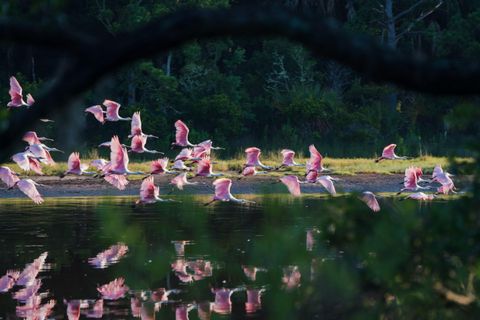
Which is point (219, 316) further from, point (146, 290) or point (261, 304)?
point (146, 290)

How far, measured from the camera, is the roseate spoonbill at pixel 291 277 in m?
3.46

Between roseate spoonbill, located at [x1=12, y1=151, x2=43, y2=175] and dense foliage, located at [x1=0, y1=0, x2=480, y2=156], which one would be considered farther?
dense foliage, located at [x1=0, y1=0, x2=480, y2=156]

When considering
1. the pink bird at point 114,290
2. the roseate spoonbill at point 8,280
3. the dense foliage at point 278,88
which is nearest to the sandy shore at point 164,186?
the dense foliage at point 278,88

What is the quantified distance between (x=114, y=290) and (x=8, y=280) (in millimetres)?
1291

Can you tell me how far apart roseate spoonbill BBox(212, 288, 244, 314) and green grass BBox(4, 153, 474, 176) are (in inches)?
404

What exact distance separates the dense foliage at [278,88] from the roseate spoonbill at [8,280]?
13.0m

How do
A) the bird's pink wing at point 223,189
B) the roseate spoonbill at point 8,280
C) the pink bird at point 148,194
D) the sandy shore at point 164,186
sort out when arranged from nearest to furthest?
1. the roseate spoonbill at point 8,280
2. the bird's pink wing at point 223,189
3. the pink bird at point 148,194
4. the sandy shore at point 164,186

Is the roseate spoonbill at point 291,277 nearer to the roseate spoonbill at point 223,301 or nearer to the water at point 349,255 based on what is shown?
the water at point 349,255

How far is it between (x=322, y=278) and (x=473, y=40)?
74.3ft

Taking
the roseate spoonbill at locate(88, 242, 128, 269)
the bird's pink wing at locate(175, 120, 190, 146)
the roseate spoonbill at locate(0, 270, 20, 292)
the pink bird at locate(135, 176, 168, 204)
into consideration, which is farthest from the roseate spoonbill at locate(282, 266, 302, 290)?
the bird's pink wing at locate(175, 120, 190, 146)

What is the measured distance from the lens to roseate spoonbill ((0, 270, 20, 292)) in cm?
990

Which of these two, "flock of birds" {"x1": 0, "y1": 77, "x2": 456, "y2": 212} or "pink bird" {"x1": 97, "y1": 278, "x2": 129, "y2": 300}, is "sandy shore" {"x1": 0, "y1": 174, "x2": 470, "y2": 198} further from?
"pink bird" {"x1": 97, "y1": 278, "x2": 129, "y2": 300}

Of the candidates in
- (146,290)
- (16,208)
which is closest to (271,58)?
(16,208)

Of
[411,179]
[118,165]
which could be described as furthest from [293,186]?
[118,165]
